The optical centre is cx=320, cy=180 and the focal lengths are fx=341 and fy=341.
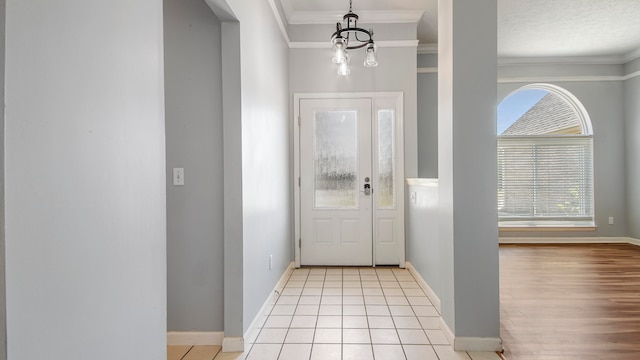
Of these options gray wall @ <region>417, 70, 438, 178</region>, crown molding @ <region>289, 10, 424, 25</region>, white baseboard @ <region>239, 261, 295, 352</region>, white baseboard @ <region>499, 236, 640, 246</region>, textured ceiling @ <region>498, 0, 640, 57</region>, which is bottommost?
white baseboard @ <region>239, 261, 295, 352</region>

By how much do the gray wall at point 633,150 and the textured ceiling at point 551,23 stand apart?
628 mm

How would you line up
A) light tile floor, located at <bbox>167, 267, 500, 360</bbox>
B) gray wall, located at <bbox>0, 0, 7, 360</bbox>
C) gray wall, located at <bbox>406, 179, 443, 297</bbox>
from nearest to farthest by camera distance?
gray wall, located at <bbox>0, 0, 7, 360</bbox>
light tile floor, located at <bbox>167, 267, 500, 360</bbox>
gray wall, located at <bbox>406, 179, 443, 297</bbox>

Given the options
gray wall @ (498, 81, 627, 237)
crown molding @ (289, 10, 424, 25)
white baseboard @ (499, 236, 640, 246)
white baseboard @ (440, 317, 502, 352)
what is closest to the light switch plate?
white baseboard @ (440, 317, 502, 352)

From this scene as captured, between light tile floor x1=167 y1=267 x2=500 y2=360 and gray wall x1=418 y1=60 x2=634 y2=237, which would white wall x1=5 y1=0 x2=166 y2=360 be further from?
gray wall x1=418 y1=60 x2=634 y2=237

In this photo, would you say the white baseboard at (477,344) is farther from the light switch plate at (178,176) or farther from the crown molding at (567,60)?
the crown molding at (567,60)

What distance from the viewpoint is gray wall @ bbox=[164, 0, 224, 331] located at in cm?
227

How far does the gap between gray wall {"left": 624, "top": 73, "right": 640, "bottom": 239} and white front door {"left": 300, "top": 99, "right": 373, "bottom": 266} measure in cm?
426

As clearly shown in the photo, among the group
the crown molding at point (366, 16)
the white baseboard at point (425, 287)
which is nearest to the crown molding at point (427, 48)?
the crown molding at point (366, 16)

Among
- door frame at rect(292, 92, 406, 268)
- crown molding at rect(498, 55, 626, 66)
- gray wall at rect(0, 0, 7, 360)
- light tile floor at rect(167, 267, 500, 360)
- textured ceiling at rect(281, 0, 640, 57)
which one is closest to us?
gray wall at rect(0, 0, 7, 360)

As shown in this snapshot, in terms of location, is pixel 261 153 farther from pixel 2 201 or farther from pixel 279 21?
pixel 2 201

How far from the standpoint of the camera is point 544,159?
5504mm

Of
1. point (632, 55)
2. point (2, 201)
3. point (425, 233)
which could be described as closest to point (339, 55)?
point (425, 233)

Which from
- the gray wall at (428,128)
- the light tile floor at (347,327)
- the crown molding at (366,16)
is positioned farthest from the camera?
the gray wall at (428,128)

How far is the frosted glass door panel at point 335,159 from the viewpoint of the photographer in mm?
4207
